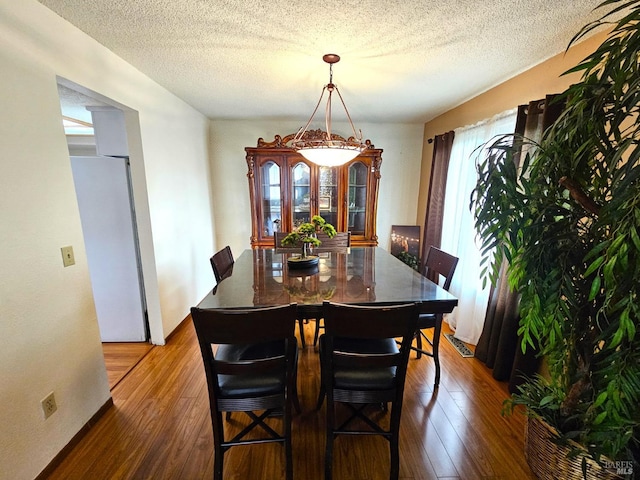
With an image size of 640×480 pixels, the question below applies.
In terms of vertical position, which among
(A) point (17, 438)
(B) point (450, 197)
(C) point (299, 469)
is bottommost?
(C) point (299, 469)

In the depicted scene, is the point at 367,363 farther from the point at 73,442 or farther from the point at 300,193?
the point at 300,193

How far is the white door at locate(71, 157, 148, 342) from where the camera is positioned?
7.42 feet

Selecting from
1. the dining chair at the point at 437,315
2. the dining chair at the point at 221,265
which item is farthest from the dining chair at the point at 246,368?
the dining chair at the point at 437,315

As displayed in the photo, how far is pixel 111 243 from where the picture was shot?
237 cm

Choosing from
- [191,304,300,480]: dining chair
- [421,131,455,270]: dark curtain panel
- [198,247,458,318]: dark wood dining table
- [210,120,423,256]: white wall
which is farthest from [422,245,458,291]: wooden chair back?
[210,120,423,256]: white wall

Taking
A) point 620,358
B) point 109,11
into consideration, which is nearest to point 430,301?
point 620,358

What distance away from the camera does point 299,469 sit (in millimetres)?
1431

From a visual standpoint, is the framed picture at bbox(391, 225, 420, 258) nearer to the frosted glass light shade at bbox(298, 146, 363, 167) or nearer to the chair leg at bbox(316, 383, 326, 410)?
the frosted glass light shade at bbox(298, 146, 363, 167)

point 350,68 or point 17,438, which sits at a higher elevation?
point 350,68

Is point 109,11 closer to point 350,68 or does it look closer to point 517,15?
point 350,68

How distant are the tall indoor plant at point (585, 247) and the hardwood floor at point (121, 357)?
2.67 m

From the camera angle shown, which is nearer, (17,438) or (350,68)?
(17,438)

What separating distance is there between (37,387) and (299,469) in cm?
137

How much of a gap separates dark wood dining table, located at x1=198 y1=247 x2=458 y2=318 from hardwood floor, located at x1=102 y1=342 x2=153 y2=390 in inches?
48.3
